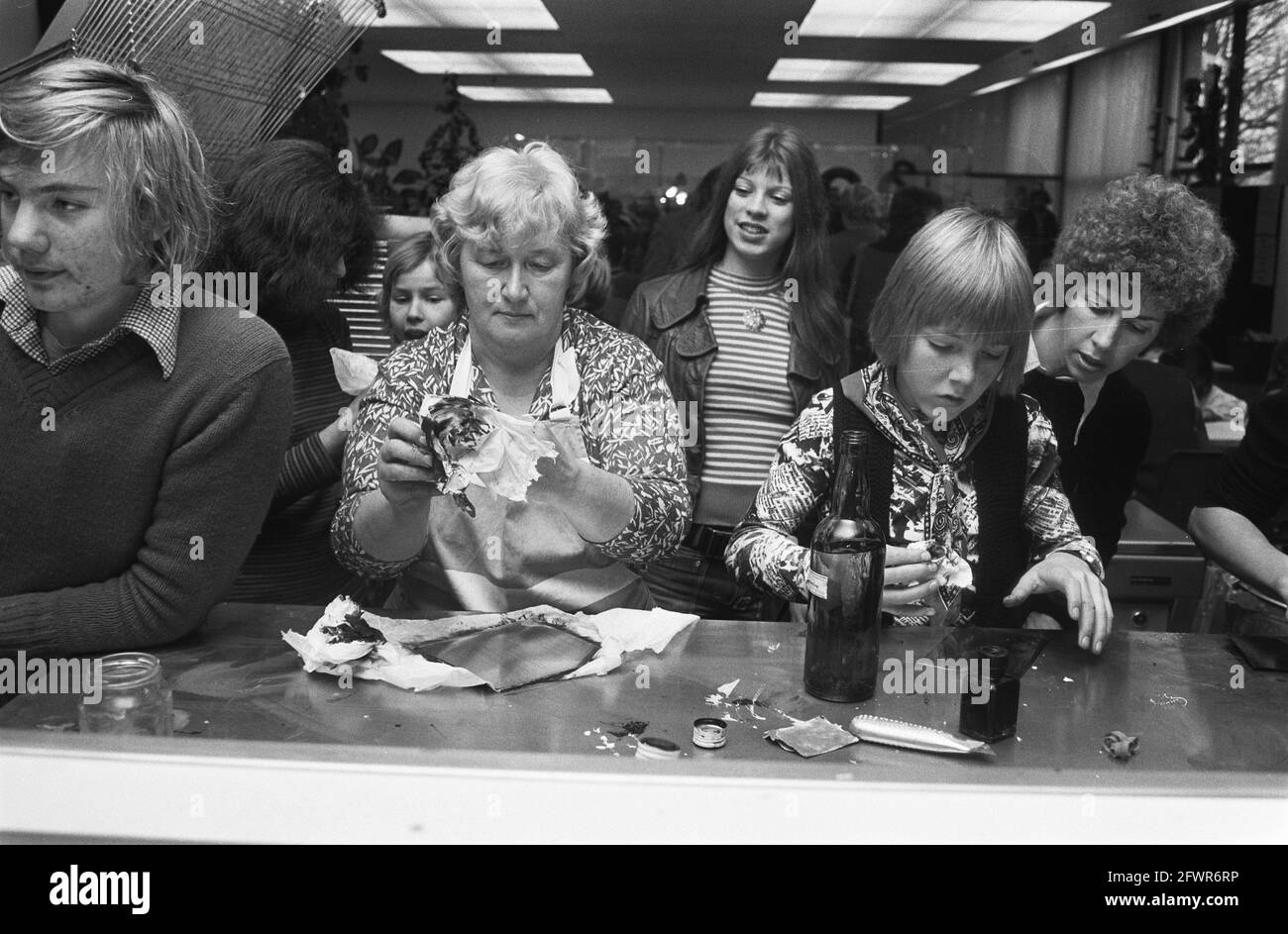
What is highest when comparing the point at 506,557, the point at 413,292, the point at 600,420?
the point at 413,292

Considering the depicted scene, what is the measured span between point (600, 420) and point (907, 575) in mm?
616

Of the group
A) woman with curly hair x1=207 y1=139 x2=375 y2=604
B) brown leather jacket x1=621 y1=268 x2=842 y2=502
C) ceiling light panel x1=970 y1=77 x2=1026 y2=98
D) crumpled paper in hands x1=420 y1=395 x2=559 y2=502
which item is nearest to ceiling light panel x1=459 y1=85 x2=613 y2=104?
woman with curly hair x1=207 y1=139 x2=375 y2=604

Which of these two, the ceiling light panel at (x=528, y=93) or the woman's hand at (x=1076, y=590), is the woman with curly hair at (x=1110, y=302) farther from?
the ceiling light panel at (x=528, y=93)

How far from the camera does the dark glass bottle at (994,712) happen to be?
1460 mm

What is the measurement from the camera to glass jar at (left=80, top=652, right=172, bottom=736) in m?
1.42

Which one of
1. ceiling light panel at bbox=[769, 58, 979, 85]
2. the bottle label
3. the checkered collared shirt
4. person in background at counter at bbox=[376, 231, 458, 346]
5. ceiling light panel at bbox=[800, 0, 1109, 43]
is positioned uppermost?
ceiling light panel at bbox=[800, 0, 1109, 43]

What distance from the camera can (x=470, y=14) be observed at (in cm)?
230

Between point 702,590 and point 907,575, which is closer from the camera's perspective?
point 907,575

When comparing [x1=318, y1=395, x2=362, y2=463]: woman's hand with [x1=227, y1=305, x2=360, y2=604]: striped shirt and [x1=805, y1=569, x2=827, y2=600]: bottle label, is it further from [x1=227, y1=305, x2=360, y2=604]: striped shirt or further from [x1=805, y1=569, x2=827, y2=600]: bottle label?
[x1=805, y1=569, x2=827, y2=600]: bottle label

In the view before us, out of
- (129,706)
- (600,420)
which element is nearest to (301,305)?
(600,420)

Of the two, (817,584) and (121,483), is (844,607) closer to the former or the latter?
(817,584)

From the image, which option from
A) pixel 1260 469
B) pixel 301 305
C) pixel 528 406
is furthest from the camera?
pixel 301 305

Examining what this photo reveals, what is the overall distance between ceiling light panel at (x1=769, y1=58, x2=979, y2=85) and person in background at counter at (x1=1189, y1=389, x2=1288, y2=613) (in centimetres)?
93

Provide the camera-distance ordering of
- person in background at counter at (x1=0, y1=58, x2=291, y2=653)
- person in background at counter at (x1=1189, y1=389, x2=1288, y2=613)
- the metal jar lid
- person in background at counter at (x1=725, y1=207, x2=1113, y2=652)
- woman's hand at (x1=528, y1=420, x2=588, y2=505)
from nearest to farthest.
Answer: the metal jar lid
person in background at counter at (x1=0, y1=58, x2=291, y2=653)
woman's hand at (x1=528, y1=420, x2=588, y2=505)
person in background at counter at (x1=725, y1=207, x2=1113, y2=652)
person in background at counter at (x1=1189, y1=389, x2=1288, y2=613)
